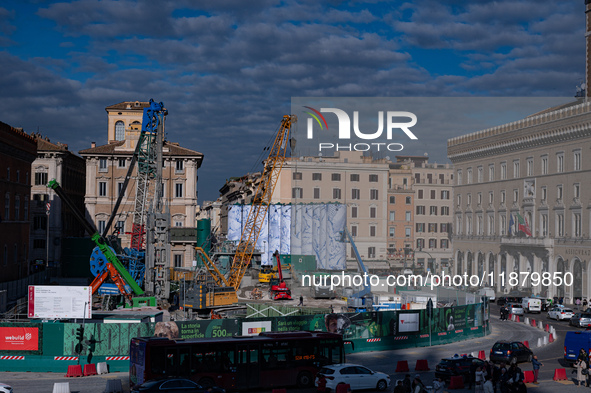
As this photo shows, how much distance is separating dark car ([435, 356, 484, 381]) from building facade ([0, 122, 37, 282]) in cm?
4503

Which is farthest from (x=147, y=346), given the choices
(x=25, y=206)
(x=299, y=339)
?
(x=25, y=206)

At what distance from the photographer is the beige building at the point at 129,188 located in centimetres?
8794

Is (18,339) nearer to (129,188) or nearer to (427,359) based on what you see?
(427,359)

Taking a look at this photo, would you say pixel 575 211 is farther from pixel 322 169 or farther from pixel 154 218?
pixel 154 218

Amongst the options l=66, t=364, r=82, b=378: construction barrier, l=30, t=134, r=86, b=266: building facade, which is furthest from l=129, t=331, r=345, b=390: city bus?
l=30, t=134, r=86, b=266: building facade

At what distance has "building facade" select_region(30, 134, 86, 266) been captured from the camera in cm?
8606

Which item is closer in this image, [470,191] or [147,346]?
[147,346]

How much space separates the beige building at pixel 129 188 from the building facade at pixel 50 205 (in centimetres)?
429

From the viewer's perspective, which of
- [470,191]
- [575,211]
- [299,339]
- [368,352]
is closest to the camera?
[299,339]

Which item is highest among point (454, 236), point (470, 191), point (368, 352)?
point (470, 191)

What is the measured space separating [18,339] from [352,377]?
15744 millimetres

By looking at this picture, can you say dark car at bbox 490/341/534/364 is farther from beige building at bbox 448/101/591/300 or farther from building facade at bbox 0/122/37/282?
building facade at bbox 0/122/37/282

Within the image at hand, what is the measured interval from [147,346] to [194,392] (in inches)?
121

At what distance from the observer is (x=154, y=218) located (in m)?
62.5
